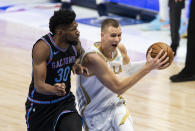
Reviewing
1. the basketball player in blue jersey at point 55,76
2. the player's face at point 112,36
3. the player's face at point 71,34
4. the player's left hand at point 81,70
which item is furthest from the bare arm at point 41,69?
the player's face at point 112,36

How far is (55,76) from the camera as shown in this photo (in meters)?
4.02

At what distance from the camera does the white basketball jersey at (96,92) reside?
430cm

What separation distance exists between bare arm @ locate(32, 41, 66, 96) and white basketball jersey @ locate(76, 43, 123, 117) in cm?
48

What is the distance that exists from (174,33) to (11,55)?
111 inches

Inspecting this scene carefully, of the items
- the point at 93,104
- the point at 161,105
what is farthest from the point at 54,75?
the point at 161,105

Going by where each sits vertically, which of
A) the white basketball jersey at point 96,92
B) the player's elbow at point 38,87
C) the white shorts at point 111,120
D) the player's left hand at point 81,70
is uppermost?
the player's left hand at point 81,70

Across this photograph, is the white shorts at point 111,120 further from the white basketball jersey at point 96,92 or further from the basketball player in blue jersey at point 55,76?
the basketball player in blue jersey at point 55,76

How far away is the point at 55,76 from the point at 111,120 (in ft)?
2.10

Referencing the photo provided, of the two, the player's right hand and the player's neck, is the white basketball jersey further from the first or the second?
the player's right hand

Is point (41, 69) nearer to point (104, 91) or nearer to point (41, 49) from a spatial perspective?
point (41, 49)

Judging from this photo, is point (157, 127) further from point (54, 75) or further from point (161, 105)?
point (54, 75)

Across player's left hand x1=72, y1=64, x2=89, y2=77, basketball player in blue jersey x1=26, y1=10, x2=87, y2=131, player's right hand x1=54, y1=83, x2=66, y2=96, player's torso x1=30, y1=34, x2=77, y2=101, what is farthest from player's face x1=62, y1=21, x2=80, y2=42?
player's right hand x1=54, y1=83, x2=66, y2=96

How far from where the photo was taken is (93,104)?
4.32 metres

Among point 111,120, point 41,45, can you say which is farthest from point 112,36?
point 111,120
